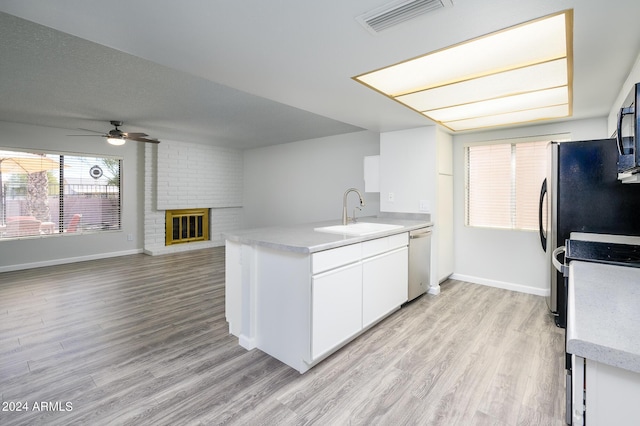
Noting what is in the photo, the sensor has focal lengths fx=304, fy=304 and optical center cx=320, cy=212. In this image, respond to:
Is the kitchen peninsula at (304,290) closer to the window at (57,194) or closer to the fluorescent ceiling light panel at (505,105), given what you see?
the fluorescent ceiling light panel at (505,105)

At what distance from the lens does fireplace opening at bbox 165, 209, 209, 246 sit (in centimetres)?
675

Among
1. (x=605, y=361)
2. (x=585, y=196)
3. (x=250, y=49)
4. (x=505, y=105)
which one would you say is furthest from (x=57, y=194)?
(x=585, y=196)

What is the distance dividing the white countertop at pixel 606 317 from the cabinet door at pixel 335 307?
1.38 meters

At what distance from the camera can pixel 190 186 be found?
6926mm

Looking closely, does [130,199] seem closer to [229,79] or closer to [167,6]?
[229,79]

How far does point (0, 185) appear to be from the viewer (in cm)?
487

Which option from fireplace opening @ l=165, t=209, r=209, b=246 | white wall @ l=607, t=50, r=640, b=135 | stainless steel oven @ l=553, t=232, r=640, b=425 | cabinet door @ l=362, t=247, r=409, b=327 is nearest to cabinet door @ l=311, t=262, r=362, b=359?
cabinet door @ l=362, t=247, r=409, b=327

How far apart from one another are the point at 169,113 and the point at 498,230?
479 cm

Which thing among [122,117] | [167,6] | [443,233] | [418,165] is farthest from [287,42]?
[122,117]

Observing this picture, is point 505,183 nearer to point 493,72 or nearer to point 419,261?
point 419,261

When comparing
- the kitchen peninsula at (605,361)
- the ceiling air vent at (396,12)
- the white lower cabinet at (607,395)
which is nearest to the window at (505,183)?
the ceiling air vent at (396,12)

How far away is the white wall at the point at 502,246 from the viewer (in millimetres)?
3539

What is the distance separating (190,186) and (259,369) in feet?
18.5

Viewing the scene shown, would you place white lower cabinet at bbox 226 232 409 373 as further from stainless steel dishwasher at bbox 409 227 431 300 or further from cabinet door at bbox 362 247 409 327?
stainless steel dishwasher at bbox 409 227 431 300
